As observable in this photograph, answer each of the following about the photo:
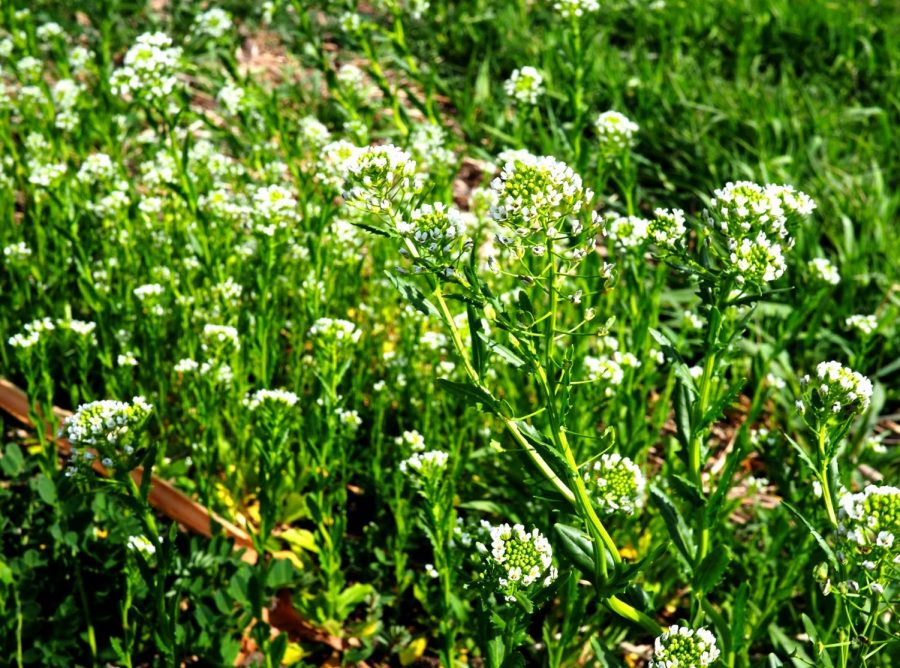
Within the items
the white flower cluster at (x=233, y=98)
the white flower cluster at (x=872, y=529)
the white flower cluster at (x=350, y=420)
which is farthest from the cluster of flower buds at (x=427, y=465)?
the white flower cluster at (x=233, y=98)

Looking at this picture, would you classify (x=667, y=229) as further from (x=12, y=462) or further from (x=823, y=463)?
(x=12, y=462)

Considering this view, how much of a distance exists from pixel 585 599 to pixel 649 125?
12.3 ft

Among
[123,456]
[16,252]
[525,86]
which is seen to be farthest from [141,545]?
[525,86]

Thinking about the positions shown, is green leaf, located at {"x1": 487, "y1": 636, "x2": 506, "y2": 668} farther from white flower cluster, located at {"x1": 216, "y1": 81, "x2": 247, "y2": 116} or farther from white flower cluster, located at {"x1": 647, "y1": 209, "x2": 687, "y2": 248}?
white flower cluster, located at {"x1": 216, "y1": 81, "x2": 247, "y2": 116}

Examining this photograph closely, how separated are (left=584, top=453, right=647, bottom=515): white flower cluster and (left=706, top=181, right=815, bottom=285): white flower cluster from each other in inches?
22.5

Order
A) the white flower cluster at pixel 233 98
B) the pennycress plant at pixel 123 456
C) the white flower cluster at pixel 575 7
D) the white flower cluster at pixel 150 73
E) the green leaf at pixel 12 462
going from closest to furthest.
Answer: the pennycress plant at pixel 123 456, the green leaf at pixel 12 462, the white flower cluster at pixel 150 73, the white flower cluster at pixel 575 7, the white flower cluster at pixel 233 98

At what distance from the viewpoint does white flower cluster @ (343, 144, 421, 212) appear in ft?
6.63

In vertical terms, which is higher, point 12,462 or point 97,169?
point 97,169

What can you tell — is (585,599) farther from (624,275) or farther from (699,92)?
(699,92)

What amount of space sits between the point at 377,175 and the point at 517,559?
0.84 m

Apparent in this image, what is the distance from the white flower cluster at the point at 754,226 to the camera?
6.88 feet

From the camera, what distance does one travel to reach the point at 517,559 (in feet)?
6.58

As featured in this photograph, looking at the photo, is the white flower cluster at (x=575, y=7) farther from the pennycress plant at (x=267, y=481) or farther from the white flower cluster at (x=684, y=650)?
the white flower cluster at (x=684, y=650)

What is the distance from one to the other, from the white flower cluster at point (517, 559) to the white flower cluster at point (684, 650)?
0.26 m
